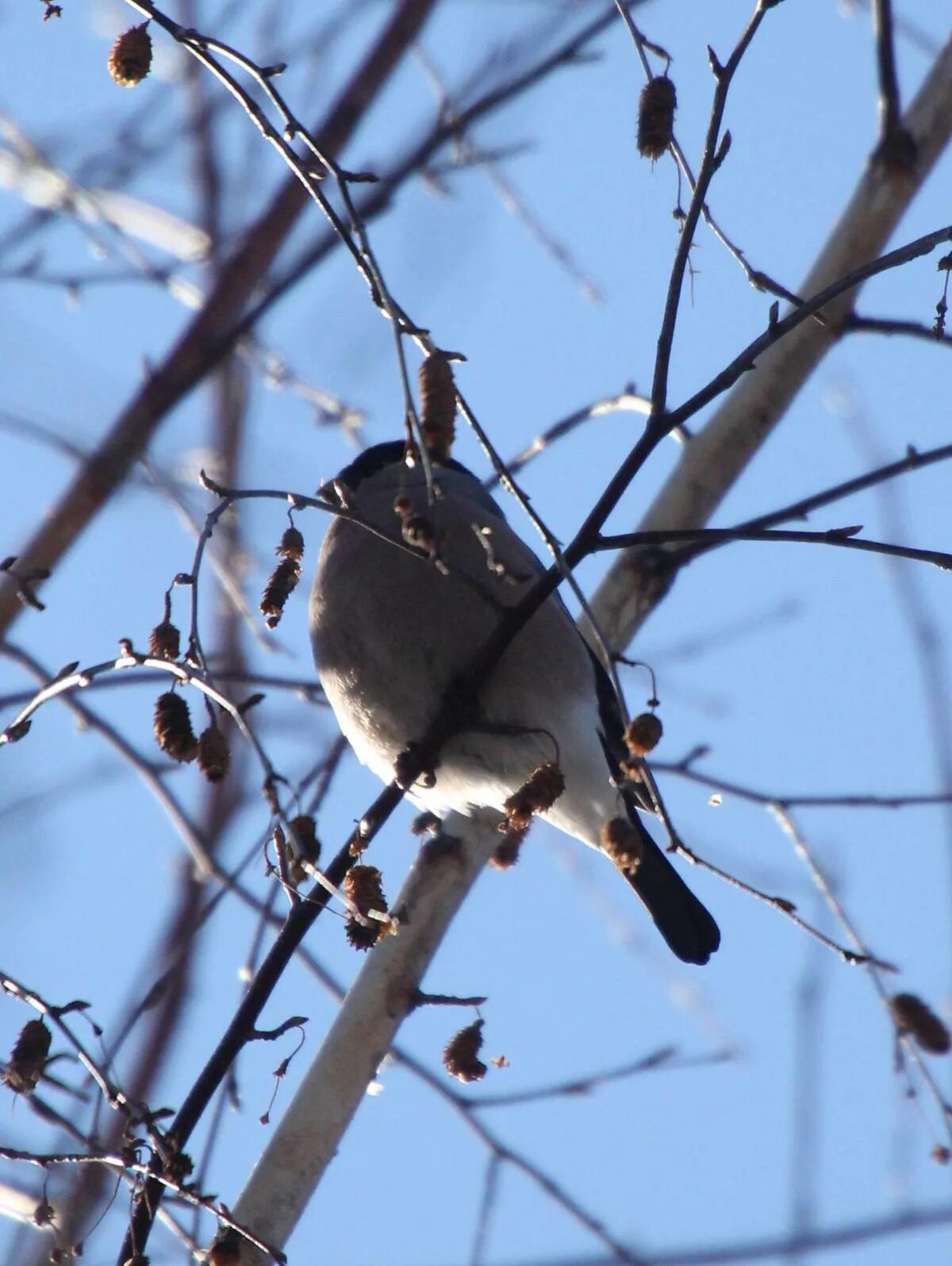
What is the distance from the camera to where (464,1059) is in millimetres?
2018

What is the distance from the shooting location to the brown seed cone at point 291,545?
173cm

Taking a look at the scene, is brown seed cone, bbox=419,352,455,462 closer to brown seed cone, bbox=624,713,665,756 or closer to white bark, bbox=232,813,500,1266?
brown seed cone, bbox=624,713,665,756

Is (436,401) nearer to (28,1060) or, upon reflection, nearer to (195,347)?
(195,347)

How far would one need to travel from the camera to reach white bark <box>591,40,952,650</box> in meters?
2.77

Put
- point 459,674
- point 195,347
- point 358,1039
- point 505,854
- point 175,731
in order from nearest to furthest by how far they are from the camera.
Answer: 1. point 175,731
2. point 195,347
3. point 358,1039
4. point 459,674
5. point 505,854

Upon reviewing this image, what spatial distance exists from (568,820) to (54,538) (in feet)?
4.28

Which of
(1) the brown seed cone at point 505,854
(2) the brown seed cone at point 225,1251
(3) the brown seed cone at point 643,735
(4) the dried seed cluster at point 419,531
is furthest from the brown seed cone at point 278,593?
(1) the brown seed cone at point 505,854

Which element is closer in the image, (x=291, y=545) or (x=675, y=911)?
(x=291, y=545)

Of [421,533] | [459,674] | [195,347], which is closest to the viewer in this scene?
[421,533]

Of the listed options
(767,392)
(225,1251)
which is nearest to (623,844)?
(225,1251)

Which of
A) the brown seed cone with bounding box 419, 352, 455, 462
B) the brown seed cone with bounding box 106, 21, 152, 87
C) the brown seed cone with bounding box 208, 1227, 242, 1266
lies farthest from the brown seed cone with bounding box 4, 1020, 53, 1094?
the brown seed cone with bounding box 106, 21, 152, 87

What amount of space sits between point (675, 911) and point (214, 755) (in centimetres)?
144

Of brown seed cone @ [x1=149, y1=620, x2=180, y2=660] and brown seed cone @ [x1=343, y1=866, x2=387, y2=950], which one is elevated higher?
brown seed cone @ [x1=149, y1=620, x2=180, y2=660]

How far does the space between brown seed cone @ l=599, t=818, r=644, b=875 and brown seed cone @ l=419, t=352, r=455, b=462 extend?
0.46m
